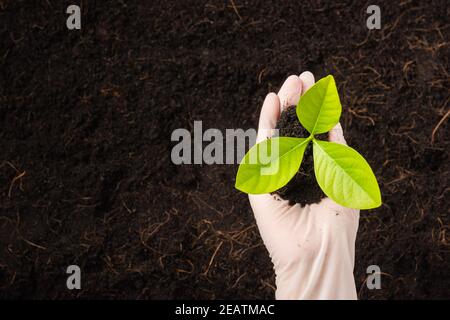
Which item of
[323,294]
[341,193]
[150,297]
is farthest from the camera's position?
[150,297]

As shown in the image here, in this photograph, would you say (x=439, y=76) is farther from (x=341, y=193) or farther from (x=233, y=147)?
(x=341, y=193)

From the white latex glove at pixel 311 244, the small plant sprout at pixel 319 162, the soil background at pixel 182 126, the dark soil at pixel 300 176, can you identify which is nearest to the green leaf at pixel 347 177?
the small plant sprout at pixel 319 162

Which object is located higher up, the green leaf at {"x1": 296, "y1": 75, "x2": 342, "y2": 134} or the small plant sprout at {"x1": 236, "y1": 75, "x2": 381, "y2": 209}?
the green leaf at {"x1": 296, "y1": 75, "x2": 342, "y2": 134}

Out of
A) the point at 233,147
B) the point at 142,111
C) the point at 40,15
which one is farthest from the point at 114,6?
the point at 233,147

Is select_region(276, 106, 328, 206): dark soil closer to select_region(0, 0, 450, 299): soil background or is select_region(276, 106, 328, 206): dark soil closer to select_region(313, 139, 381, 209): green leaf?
select_region(313, 139, 381, 209): green leaf

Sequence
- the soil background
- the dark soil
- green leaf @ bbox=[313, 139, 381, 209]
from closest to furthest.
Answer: green leaf @ bbox=[313, 139, 381, 209]
the dark soil
the soil background

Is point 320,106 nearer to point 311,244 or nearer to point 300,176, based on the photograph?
point 300,176

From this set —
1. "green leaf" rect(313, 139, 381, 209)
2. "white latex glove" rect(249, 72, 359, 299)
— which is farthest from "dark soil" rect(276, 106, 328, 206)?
"green leaf" rect(313, 139, 381, 209)
